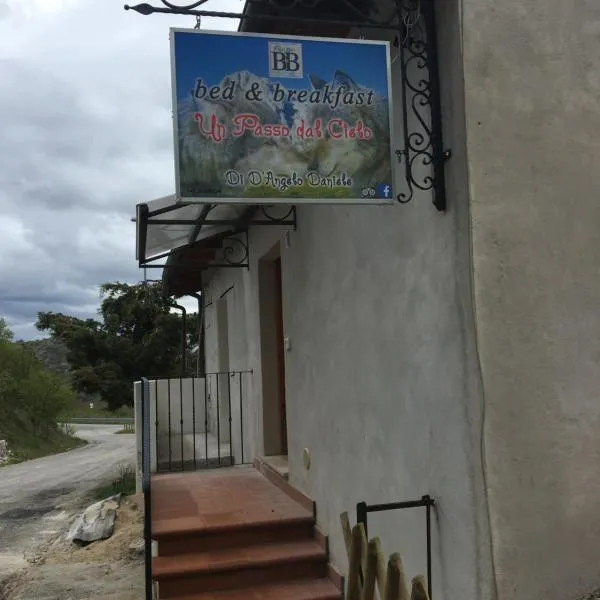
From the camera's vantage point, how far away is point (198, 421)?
10227 millimetres

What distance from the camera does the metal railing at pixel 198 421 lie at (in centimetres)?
784

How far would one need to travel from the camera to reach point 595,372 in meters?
2.72

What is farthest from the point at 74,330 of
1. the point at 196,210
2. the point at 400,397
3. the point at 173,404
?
the point at 400,397

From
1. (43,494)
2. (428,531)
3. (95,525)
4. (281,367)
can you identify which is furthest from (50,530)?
(428,531)

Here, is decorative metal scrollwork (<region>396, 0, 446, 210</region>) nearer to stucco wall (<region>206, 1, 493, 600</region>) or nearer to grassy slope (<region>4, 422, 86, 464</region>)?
stucco wall (<region>206, 1, 493, 600</region>)

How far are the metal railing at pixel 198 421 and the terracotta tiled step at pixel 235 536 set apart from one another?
2713mm

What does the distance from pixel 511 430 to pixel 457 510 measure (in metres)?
0.44

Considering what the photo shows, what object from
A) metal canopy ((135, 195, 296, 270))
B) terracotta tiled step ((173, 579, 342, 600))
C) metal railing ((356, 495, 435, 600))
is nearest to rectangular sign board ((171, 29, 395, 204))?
metal railing ((356, 495, 435, 600))

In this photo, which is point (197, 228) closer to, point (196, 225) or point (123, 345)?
point (196, 225)

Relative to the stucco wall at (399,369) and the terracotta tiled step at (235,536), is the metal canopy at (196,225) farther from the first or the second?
the terracotta tiled step at (235,536)

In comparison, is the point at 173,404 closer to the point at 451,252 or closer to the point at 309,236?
the point at 309,236

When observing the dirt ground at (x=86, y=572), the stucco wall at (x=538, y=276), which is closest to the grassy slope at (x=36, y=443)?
the dirt ground at (x=86, y=572)

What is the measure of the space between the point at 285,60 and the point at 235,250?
5.73 m

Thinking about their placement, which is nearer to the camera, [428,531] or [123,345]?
[428,531]
